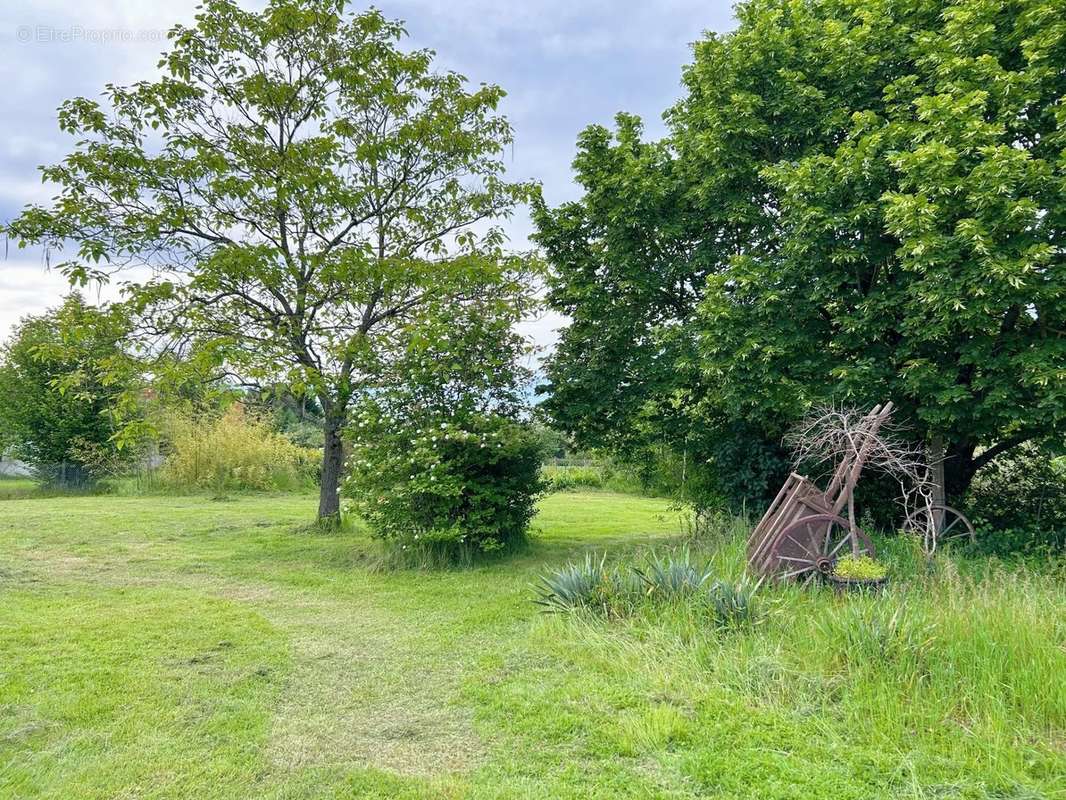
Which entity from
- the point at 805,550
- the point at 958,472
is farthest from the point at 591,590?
the point at 958,472

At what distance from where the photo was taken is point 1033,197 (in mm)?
5363

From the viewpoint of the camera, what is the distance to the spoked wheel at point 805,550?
5.23 m

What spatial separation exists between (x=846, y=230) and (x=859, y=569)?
11.6 feet

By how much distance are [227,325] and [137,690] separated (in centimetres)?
666

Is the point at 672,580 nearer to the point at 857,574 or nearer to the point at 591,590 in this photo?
the point at 591,590

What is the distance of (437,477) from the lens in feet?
23.7

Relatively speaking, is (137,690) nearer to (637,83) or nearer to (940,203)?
(940,203)

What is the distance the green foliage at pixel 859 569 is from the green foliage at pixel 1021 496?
293 cm

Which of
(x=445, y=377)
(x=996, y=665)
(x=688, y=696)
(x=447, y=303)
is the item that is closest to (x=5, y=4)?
(x=447, y=303)

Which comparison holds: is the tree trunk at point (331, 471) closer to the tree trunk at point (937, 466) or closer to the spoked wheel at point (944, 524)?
the spoked wheel at point (944, 524)

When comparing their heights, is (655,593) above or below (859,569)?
below

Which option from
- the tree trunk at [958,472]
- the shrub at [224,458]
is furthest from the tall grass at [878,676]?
the shrub at [224,458]

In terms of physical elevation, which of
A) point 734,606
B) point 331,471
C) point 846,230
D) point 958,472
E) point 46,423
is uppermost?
point 846,230

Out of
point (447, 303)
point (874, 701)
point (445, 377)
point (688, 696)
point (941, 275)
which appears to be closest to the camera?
point (874, 701)
